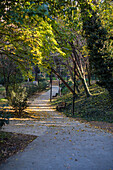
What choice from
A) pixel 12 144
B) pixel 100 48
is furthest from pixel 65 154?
pixel 100 48

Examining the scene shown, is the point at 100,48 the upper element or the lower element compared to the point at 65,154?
upper

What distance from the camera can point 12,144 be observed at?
537cm

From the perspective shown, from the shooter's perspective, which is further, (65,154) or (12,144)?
(12,144)

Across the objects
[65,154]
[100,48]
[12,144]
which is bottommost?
[65,154]

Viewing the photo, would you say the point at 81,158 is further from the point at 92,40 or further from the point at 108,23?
the point at 108,23

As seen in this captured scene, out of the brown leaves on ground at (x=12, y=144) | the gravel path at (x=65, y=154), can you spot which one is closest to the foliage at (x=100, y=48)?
the gravel path at (x=65, y=154)

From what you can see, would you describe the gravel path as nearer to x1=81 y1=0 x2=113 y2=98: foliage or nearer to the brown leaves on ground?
the brown leaves on ground

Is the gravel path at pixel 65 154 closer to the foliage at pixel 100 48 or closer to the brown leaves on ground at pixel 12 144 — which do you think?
the brown leaves on ground at pixel 12 144

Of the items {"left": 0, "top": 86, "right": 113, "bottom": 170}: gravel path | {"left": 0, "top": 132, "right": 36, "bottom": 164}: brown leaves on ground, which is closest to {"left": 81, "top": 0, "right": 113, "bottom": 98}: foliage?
{"left": 0, "top": 86, "right": 113, "bottom": 170}: gravel path

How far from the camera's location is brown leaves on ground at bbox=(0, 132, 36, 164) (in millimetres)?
4665

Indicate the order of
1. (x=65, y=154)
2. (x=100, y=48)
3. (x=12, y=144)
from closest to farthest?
1. (x=65, y=154)
2. (x=12, y=144)
3. (x=100, y=48)

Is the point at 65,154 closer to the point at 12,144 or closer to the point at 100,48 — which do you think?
the point at 12,144

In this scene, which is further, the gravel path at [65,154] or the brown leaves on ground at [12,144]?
the brown leaves on ground at [12,144]

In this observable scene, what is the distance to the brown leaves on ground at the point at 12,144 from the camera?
4.66 meters
